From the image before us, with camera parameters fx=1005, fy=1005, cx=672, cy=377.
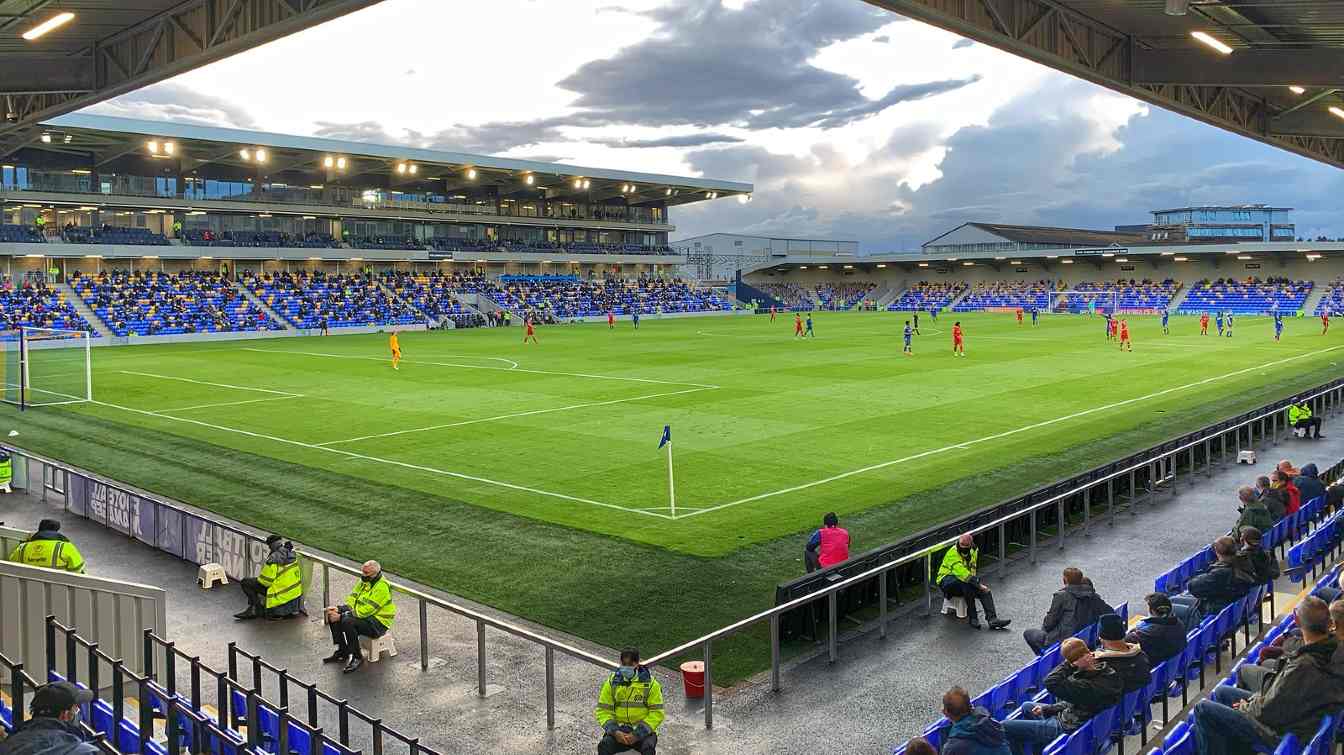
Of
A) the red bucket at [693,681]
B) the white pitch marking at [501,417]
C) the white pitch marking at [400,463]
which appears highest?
the white pitch marking at [501,417]

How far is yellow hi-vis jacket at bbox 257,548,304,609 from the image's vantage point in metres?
12.0

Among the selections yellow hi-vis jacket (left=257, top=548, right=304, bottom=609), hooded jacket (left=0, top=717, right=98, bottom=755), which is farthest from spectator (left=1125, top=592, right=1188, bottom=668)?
yellow hi-vis jacket (left=257, top=548, right=304, bottom=609)

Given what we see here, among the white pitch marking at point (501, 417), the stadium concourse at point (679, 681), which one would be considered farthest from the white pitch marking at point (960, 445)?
the white pitch marking at point (501, 417)

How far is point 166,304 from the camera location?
6525 cm

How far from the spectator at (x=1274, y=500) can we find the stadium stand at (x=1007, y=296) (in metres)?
89.3

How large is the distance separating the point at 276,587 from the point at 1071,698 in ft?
Answer: 29.2

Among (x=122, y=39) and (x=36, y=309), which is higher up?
(x=122, y=39)

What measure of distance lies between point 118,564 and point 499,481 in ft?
23.3

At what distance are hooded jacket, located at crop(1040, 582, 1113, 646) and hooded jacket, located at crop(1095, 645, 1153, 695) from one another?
1638 mm

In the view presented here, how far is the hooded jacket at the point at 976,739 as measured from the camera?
22.2 ft

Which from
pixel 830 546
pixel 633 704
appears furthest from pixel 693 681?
pixel 830 546

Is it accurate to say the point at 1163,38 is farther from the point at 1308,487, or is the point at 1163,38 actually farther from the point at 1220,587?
the point at 1220,587

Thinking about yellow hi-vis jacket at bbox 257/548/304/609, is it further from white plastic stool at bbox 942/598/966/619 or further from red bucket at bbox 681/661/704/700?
white plastic stool at bbox 942/598/966/619

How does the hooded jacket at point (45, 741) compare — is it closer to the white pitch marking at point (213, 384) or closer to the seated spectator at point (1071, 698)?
the seated spectator at point (1071, 698)
